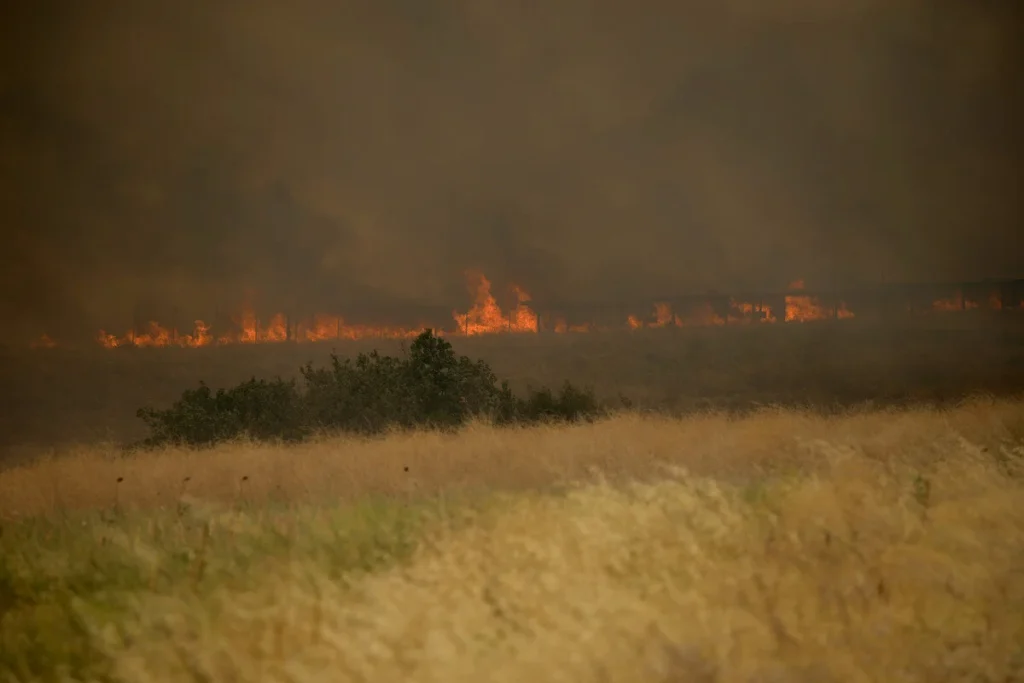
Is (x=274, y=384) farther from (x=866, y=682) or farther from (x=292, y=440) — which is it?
(x=866, y=682)

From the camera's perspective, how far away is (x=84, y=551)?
639 cm

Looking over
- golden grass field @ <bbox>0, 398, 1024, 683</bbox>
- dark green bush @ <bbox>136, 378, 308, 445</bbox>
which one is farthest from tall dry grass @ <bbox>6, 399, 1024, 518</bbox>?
dark green bush @ <bbox>136, 378, 308, 445</bbox>

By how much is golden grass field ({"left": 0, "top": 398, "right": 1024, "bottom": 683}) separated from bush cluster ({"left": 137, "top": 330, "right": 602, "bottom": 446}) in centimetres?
876

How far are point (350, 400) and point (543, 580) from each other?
13.8 m

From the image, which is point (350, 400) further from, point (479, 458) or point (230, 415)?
point (479, 458)

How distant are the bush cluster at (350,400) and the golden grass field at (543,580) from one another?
28.7 feet

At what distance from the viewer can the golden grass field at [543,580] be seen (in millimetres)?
4340

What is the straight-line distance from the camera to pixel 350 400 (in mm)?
18438

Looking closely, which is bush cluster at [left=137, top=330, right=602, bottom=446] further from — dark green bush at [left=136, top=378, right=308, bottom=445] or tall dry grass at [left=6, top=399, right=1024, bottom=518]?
tall dry grass at [left=6, top=399, right=1024, bottom=518]

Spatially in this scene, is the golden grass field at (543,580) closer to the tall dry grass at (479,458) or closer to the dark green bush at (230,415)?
the tall dry grass at (479,458)

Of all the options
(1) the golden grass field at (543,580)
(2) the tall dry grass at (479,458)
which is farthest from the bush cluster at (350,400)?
(1) the golden grass field at (543,580)

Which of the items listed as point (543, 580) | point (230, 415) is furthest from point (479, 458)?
point (230, 415)

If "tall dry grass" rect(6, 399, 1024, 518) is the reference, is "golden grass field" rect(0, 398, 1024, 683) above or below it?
above

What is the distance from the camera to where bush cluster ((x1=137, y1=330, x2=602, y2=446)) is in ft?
59.2
